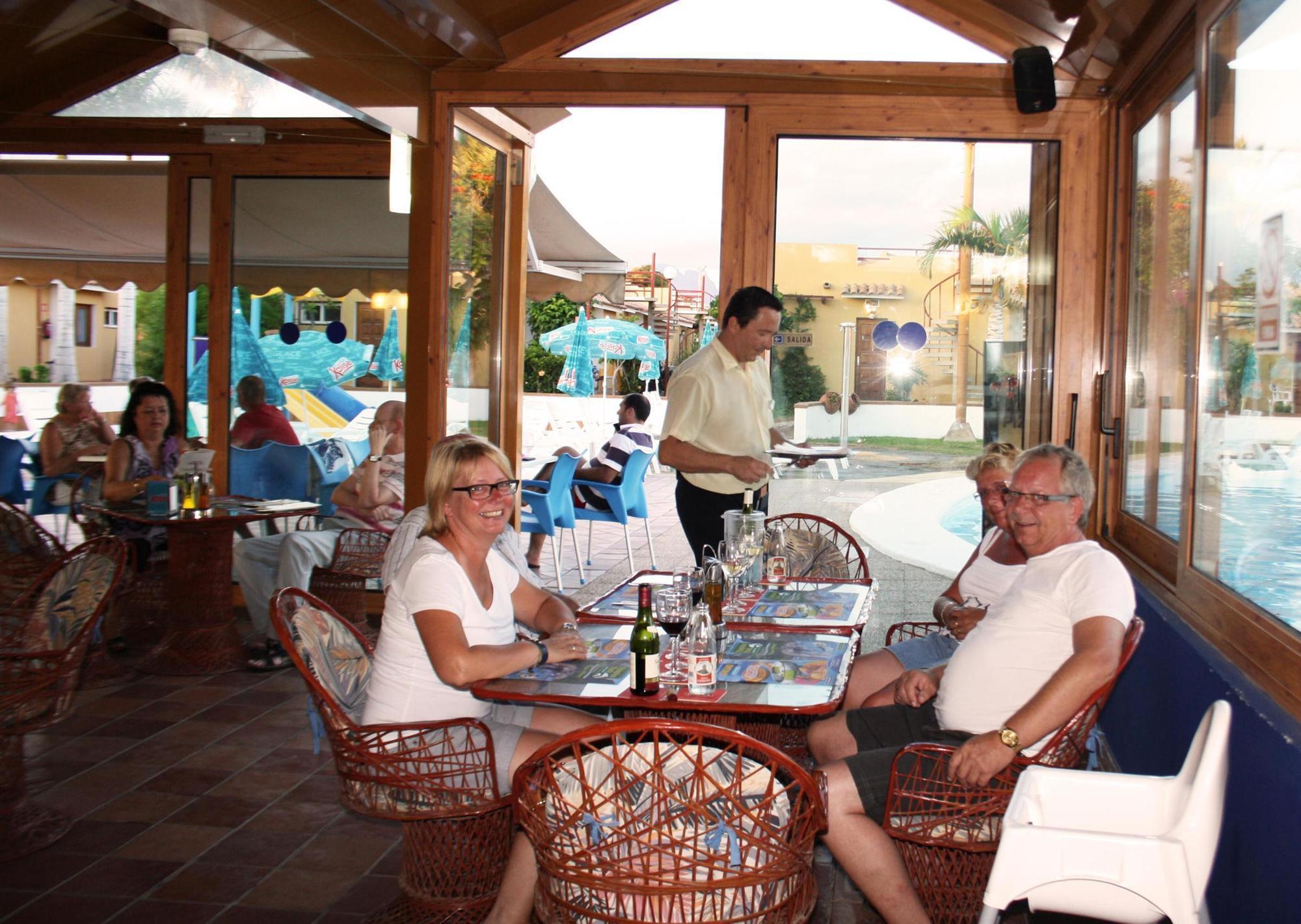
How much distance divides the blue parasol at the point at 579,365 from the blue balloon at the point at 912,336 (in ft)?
32.2

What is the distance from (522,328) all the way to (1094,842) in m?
4.89

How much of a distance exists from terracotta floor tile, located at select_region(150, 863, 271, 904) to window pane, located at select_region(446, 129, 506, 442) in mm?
2691

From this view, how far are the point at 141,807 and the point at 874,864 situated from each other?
2577 mm

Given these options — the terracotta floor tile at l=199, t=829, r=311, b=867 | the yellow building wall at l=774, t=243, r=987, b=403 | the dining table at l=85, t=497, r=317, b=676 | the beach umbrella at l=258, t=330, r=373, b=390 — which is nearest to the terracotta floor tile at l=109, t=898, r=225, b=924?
the terracotta floor tile at l=199, t=829, r=311, b=867

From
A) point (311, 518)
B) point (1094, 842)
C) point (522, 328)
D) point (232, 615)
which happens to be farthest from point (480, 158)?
point (1094, 842)

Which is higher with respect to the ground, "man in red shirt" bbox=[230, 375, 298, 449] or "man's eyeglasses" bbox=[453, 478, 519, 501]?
"man in red shirt" bbox=[230, 375, 298, 449]

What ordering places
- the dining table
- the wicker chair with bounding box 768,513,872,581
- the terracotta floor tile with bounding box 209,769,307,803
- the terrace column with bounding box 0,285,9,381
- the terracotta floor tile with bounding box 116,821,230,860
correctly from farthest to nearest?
1. the terrace column with bounding box 0,285,9,381
2. the dining table
3. the wicker chair with bounding box 768,513,872,581
4. the terracotta floor tile with bounding box 209,769,307,803
5. the terracotta floor tile with bounding box 116,821,230,860

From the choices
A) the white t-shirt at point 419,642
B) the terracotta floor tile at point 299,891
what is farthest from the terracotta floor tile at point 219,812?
the white t-shirt at point 419,642

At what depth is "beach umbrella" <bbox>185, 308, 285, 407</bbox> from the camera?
23.3ft

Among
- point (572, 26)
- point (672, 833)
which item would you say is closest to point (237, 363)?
point (572, 26)

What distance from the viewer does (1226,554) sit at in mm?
2912

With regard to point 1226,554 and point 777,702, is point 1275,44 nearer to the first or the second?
point 1226,554

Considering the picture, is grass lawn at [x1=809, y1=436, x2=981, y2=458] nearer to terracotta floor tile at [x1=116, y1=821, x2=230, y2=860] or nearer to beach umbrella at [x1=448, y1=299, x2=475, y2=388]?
beach umbrella at [x1=448, y1=299, x2=475, y2=388]

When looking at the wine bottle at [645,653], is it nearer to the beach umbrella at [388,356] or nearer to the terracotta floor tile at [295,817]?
the terracotta floor tile at [295,817]
